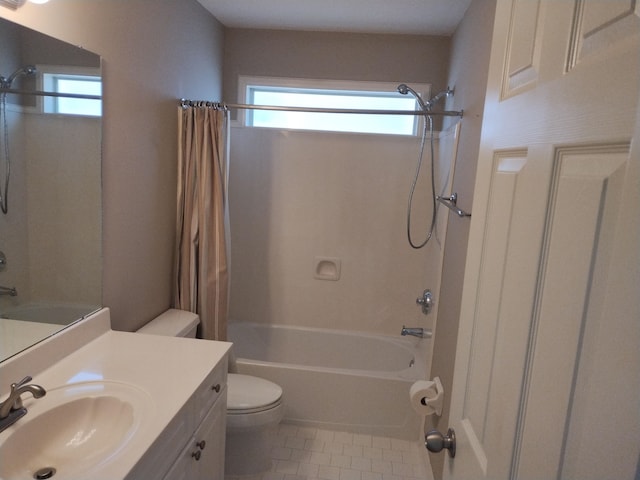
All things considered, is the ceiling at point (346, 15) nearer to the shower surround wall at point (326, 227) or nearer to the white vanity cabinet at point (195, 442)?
the shower surround wall at point (326, 227)

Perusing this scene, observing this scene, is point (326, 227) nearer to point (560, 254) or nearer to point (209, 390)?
point (209, 390)

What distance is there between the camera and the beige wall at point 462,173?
195 cm

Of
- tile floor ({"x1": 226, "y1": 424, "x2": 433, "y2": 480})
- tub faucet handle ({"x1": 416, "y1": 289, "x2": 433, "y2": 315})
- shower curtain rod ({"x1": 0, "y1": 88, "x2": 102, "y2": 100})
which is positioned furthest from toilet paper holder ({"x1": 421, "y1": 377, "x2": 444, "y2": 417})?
shower curtain rod ({"x1": 0, "y1": 88, "x2": 102, "y2": 100})

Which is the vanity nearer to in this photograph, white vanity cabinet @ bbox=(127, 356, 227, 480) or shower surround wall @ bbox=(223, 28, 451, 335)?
Answer: white vanity cabinet @ bbox=(127, 356, 227, 480)

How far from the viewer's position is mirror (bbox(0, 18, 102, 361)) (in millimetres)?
1255

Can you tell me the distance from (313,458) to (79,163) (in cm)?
193

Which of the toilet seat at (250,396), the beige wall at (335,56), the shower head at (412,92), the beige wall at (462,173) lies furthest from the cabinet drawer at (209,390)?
the beige wall at (335,56)

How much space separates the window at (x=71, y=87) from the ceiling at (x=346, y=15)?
1.27m

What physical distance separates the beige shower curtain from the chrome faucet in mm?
1222

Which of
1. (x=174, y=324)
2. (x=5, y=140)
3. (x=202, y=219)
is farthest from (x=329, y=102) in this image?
(x=5, y=140)

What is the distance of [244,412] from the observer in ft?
6.76

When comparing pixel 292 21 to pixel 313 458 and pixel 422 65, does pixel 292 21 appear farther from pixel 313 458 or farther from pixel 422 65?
pixel 313 458

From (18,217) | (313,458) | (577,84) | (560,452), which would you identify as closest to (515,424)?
(560,452)

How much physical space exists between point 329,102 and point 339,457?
2378mm
